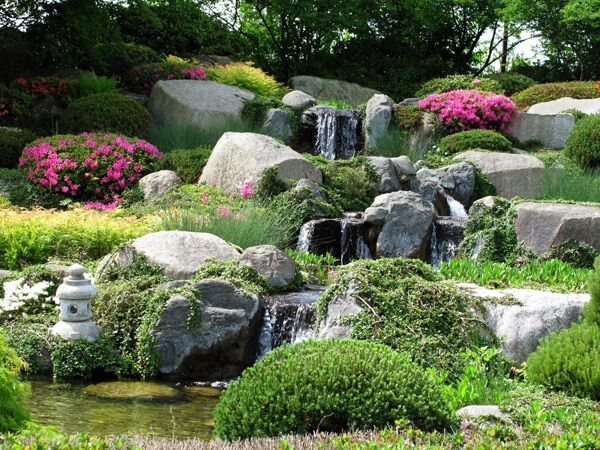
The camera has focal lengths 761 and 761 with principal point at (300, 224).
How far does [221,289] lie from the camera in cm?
753

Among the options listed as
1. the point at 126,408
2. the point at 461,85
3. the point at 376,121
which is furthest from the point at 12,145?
the point at 461,85

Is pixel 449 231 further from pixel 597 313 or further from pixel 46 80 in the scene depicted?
pixel 46 80

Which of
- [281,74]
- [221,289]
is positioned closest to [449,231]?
[221,289]

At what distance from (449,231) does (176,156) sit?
5628 mm

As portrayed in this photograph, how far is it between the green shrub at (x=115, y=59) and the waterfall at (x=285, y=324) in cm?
1301

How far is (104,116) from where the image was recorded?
15516mm

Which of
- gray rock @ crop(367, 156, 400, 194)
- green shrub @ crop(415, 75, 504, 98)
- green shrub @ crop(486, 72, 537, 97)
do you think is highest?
green shrub @ crop(486, 72, 537, 97)

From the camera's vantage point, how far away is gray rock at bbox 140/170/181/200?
518 inches

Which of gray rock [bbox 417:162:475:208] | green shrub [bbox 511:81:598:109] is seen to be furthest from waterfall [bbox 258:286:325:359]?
green shrub [bbox 511:81:598:109]

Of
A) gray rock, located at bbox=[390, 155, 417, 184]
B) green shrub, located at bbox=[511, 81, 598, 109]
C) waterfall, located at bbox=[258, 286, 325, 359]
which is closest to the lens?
waterfall, located at bbox=[258, 286, 325, 359]

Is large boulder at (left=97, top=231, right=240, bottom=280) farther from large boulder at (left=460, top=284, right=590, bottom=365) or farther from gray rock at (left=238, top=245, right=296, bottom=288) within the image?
large boulder at (left=460, top=284, right=590, bottom=365)

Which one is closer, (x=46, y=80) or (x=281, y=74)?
(x=46, y=80)

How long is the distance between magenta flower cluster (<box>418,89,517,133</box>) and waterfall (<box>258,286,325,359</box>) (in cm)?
1072

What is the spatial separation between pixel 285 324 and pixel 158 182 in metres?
6.15
